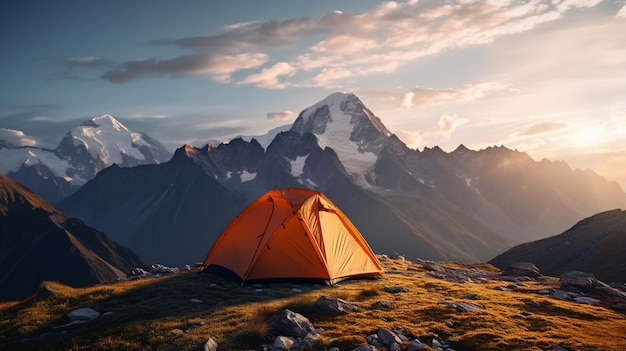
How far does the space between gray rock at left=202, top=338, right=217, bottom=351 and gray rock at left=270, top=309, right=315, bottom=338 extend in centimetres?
258

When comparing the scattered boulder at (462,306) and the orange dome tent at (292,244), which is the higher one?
the orange dome tent at (292,244)

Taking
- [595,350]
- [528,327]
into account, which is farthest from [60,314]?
[595,350]

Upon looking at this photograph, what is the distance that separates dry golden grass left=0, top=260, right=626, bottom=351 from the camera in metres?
16.6

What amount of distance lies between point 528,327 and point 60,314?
70.7 ft

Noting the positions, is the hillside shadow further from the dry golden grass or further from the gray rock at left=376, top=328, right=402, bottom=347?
the gray rock at left=376, top=328, right=402, bottom=347

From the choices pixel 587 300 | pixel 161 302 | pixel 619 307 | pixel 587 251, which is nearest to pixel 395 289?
pixel 587 300

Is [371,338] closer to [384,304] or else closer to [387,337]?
[387,337]

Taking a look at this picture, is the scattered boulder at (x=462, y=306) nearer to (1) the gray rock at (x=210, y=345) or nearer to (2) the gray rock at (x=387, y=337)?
(2) the gray rock at (x=387, y=337)

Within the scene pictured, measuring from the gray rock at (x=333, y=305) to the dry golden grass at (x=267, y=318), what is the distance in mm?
426

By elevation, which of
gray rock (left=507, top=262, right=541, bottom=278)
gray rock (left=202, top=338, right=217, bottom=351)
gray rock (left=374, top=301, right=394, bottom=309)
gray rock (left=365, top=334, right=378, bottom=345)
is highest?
gray rock (left=202, top=338, right=217, bottom=351)

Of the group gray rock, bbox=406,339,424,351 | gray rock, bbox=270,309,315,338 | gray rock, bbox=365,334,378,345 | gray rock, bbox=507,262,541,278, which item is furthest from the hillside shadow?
gray rock, bbox=507,262,541,278

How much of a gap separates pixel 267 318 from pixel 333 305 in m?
3.33

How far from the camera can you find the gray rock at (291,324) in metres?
17.0

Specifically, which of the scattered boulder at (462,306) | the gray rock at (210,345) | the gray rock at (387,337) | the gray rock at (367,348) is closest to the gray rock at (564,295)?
the scattered boulder at (462,306)
